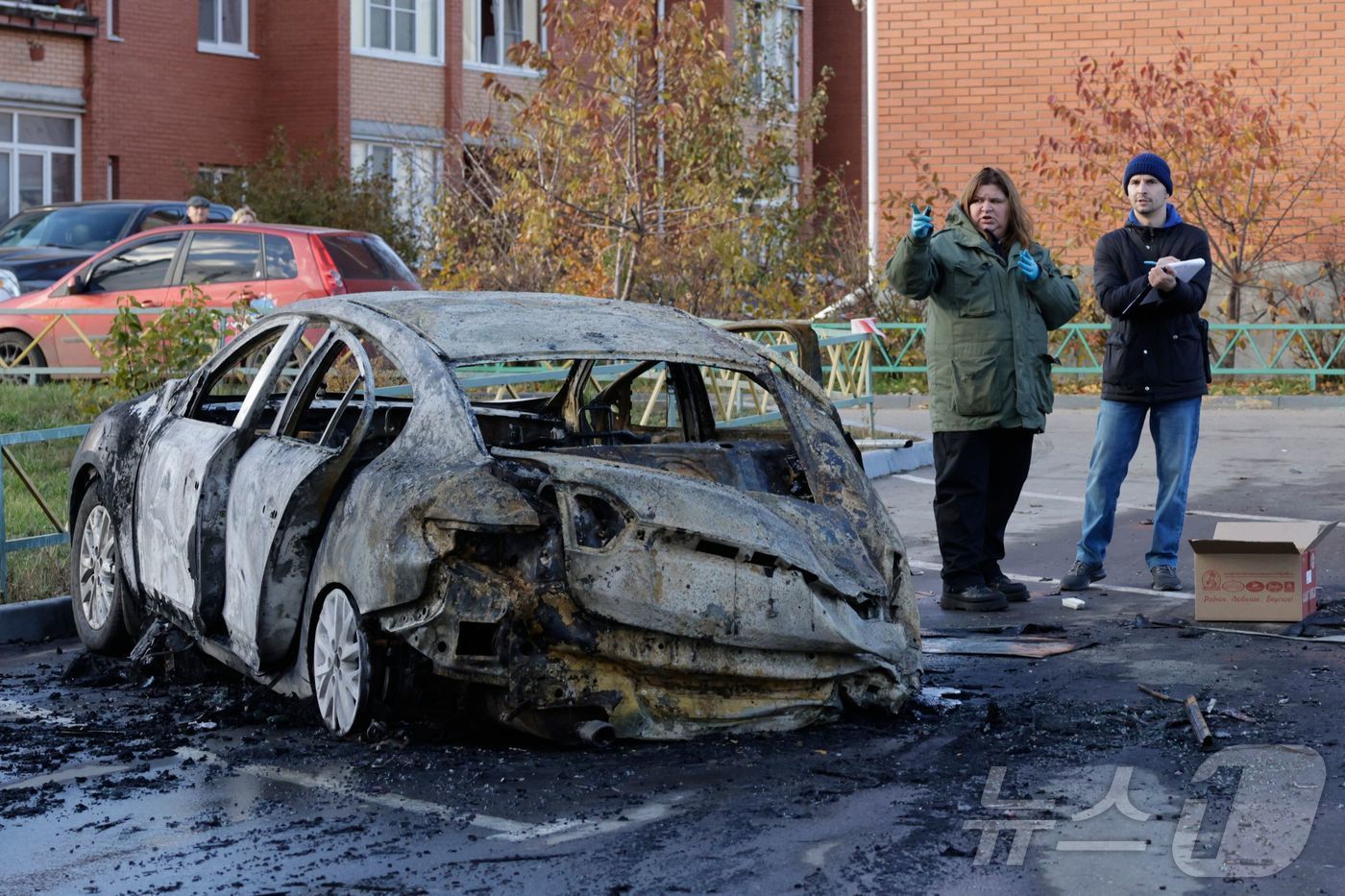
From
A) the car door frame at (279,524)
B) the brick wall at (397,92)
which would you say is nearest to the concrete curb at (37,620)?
the car door frame at (279,524)

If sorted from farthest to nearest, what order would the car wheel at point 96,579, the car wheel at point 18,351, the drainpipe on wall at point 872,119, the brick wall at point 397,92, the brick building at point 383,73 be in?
the brick wall at point 397,92, the drainpipe on wall at point 872,119, the brick building at point 383,73, the car wheel at point 18,351, the car wheel at point 96,579

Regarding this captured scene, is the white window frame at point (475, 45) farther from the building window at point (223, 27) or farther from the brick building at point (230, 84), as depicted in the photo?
the building window at point (223, 27)

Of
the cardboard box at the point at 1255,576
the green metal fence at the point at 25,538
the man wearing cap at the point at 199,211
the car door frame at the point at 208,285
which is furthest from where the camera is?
the man wearing cap at the point at 199,211

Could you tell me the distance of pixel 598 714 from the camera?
19.3ft

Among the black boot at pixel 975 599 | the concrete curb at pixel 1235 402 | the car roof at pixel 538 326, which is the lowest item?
the black boot at pixel 975 599

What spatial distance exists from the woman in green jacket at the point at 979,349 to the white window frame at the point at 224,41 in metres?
23.6

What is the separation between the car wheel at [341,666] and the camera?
5.91 meters

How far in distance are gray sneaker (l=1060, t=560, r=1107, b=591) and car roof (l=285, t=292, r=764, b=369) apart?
2830 mm

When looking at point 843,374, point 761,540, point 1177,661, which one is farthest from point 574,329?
point 843,374

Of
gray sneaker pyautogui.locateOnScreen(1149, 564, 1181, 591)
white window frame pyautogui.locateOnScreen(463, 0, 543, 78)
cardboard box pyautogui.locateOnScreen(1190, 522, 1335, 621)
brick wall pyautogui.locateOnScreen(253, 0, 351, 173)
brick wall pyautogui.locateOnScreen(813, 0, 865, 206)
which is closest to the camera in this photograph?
cardboard box pyautogui.locateOnScreen(1190, 522, 1335, 621)

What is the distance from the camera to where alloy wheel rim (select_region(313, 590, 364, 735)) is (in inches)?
236

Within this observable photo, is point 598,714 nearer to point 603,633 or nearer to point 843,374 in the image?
point 603,633

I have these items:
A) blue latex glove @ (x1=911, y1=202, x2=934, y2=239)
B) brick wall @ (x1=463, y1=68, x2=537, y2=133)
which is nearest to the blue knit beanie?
blue latex glove @ (x1=911, y1=202, x2=934, y2=239)

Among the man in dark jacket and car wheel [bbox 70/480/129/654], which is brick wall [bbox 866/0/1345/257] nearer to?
the man in dark jacket
